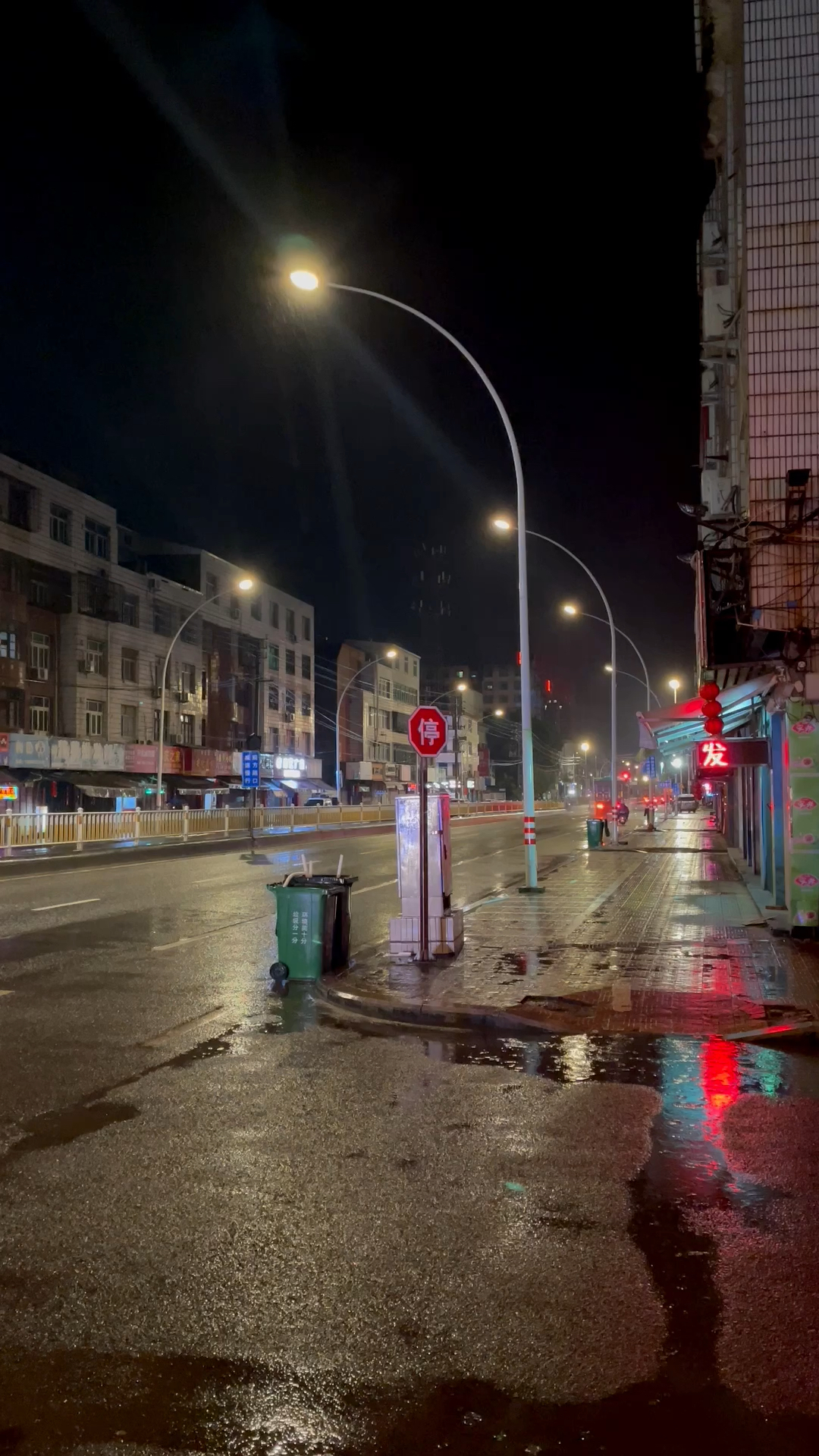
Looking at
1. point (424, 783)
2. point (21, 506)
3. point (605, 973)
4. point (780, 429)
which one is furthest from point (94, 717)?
point (605, 973)

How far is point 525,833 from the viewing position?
19406 millimetres

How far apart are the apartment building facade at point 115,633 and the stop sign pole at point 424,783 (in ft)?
99.5

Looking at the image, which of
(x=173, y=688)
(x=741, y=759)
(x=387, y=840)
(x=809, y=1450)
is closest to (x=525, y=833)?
(x=741, y=759)

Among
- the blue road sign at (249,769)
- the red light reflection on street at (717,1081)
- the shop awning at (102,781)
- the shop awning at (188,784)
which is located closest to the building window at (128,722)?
the shop awning at (102,781)

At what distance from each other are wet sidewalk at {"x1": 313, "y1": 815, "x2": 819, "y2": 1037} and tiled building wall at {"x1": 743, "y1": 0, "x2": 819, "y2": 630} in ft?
13.7

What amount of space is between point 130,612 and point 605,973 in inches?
1814

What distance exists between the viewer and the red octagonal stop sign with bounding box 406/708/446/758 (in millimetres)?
11695

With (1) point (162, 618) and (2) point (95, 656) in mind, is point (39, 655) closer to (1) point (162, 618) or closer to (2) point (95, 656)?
(2) point (95, 656)

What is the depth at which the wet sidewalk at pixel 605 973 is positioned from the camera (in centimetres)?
916

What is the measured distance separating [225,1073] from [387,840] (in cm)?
3174

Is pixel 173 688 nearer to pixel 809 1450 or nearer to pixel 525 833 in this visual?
pixel 525 833

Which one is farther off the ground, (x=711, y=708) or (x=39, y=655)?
(x=39, y=655)

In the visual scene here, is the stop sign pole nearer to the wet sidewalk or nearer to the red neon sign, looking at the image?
the wet sidewalk

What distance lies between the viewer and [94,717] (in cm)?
5025
